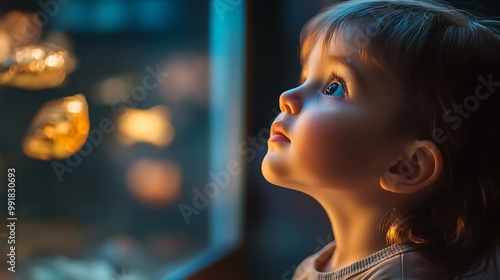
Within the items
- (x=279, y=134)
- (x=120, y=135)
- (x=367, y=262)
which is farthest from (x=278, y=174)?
(x=120, y=135)

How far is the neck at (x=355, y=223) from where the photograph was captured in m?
0.78

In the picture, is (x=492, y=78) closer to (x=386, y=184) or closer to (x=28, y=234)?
(x=386, y=184)

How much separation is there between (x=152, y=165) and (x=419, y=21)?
694 millimetres

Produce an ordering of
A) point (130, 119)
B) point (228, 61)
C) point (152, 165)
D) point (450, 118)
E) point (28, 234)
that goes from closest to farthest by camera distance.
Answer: point (450, 118) < point (28, 234) < point (130, 119) < point (152, 165) < point (228, 61)

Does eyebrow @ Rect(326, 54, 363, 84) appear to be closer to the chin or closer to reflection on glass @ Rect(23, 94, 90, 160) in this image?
the chin

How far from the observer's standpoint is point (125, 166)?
1.17 meters

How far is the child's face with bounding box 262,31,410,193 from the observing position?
0.73m

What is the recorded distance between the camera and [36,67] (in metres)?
Answer: 0.87

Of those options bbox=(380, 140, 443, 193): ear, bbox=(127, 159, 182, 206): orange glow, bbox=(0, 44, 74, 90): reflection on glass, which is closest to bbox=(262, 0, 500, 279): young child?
bbox=(380, 140, 443, 193): ear

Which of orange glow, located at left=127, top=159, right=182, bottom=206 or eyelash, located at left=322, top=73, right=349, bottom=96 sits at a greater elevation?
eyelash, located at left=322, top=73, right=349, bottom=96

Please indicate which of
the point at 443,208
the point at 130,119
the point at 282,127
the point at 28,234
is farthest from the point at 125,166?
the point at 443,208

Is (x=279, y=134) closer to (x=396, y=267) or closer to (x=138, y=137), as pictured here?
(x=396, y=267)

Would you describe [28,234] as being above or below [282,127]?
below

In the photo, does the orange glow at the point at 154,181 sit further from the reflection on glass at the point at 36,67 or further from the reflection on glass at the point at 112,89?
the reflection on glass at the point at 36,67
